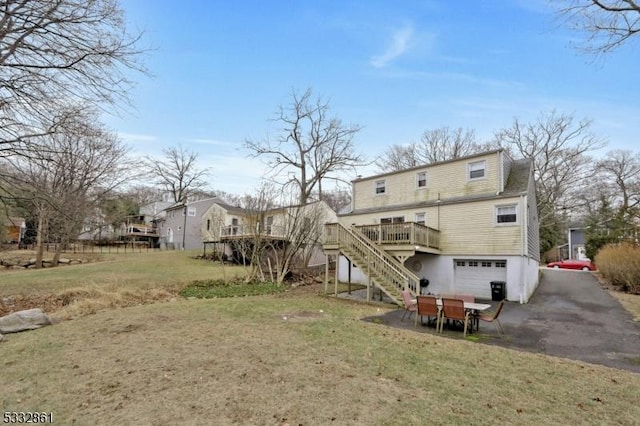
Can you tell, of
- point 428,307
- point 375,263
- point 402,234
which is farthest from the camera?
point 402,234

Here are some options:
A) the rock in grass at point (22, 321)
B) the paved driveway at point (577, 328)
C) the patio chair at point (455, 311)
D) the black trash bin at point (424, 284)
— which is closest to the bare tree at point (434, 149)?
the black trash bin at point (424, 284)

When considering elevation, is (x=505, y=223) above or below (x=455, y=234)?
above

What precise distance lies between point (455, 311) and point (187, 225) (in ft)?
112

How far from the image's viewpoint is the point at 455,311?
848cm

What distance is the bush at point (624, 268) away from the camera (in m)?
15.4

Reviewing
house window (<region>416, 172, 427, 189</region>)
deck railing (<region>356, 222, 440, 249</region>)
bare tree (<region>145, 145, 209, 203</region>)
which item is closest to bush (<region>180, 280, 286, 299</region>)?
deck railing (<region>356, 222, 440, 249</region>)

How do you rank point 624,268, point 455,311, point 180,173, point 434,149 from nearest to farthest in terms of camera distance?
1. point 455,311
2. point 624,268
3. point 434,149
4. point 180,173

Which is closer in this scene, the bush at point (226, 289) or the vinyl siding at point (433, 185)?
the bush at point (226, 289)

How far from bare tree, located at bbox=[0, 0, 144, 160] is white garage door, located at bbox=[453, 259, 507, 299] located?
598 inches

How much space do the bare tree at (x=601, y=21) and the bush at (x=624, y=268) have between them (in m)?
10.6

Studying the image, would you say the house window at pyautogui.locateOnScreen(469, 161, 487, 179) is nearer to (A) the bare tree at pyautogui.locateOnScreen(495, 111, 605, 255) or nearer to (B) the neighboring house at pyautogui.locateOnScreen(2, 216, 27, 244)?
(A) the bare tree at pyautogui.locateOnScreen(495, 111, 605, 255)

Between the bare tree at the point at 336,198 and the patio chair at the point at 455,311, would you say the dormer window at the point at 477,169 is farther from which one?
the bare tree at the point at 336,198

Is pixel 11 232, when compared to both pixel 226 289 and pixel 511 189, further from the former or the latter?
pixel 511 189

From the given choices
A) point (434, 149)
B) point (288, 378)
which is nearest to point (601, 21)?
point (288, 378)
